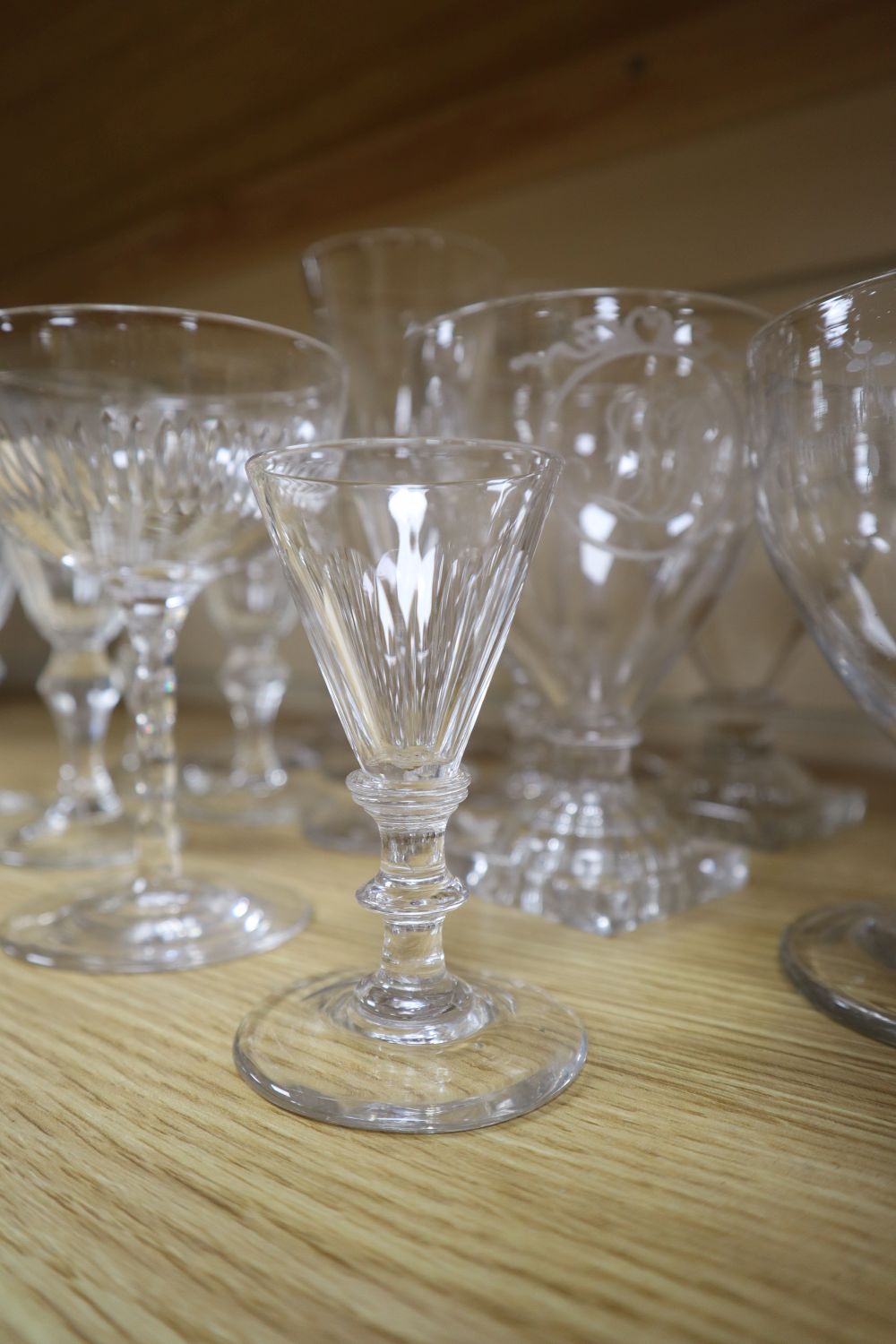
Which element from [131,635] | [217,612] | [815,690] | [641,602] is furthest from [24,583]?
[815,690]

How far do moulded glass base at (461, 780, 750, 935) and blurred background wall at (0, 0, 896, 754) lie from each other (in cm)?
29

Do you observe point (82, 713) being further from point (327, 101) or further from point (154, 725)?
point (327, 101)

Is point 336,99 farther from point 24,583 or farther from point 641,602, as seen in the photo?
point 641,602

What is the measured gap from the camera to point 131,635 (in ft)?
1.38

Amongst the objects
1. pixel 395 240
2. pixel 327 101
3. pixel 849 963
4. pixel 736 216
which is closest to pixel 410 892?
pixel 849 963

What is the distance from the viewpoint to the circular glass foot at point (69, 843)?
0.52 m

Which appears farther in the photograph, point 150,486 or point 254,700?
point 254,700

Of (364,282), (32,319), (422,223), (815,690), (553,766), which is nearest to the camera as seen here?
(32,319)

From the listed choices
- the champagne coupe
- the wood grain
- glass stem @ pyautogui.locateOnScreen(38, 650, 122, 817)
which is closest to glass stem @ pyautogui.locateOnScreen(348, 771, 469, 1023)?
the champagne coupe

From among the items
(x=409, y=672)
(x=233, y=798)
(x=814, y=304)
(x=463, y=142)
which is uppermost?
(x=463, y=142)

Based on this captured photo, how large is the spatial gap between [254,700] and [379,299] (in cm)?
28

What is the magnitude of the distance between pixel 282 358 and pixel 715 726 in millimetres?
334

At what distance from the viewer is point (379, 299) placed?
1.98 ft

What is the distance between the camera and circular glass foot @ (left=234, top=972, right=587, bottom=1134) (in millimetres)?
261
